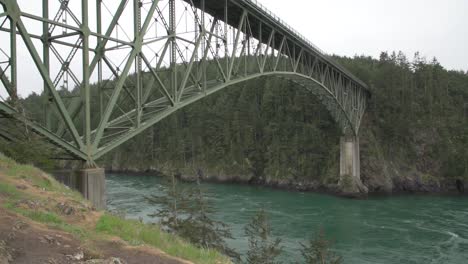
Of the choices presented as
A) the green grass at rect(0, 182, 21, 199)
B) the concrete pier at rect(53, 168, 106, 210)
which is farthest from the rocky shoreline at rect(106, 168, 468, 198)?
the green grass at rect(0, 182, 21, 199)

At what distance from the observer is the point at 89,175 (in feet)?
44.0

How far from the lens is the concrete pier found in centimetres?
1336

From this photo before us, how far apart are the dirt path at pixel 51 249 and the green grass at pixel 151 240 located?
68 centimetres

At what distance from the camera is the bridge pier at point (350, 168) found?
48969 millimetres

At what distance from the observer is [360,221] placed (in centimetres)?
3366

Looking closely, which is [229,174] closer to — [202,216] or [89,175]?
[202,216]

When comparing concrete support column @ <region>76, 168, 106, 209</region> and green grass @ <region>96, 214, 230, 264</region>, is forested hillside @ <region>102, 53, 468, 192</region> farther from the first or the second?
green grass @ <region>96, 214, 230, 264</region>

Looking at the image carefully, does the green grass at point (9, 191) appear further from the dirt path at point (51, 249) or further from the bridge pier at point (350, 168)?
the bridge pier at point (350, 168)

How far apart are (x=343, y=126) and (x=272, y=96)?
18496 mm

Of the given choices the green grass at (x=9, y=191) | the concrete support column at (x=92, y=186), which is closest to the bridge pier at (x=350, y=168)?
the concrete support column at (x=92, y=186)

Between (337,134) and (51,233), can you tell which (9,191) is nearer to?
(51,233)

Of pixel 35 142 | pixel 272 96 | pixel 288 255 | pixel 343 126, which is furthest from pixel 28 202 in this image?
pixel 272 96

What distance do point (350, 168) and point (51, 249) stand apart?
4878 cm

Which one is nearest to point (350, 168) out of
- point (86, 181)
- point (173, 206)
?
point (173, 206)
